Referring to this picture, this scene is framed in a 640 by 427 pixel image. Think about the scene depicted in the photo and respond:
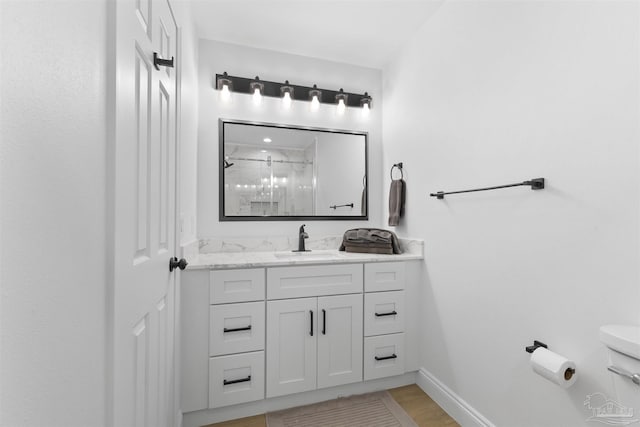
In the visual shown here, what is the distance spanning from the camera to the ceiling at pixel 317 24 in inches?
73.7

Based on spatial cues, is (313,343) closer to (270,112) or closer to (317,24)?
(270,112)

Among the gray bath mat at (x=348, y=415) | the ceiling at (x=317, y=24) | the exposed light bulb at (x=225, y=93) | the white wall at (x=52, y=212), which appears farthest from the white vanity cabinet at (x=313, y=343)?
the ceiling at (x=317, y=24)

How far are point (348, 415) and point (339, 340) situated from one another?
0.41 m

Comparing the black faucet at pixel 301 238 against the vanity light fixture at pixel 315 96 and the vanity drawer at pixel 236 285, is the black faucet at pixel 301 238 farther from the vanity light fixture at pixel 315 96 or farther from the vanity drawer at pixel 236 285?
the vanity light fixture at pixel 315 96

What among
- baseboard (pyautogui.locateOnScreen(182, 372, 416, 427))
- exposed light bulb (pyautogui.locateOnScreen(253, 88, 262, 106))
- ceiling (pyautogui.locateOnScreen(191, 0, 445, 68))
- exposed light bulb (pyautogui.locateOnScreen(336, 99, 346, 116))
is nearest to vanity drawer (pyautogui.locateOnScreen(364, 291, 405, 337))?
baseboard (pyautogui.locateOnScreen(182, 372, 416, 427))

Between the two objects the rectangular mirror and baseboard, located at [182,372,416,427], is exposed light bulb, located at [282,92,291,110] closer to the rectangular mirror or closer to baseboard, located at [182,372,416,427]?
the rectangular mirror

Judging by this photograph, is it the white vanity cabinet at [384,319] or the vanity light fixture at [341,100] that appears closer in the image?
the white vanity cabinet at [384,319]

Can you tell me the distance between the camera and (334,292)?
1862 mm

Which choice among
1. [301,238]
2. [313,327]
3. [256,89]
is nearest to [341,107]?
[256,89]

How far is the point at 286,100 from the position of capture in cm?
234

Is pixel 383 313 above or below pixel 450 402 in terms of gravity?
above

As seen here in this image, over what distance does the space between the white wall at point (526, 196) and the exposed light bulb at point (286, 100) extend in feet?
3.28

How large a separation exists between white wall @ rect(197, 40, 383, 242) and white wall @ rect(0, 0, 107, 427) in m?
1.59

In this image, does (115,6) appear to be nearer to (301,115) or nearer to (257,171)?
(257,171)
